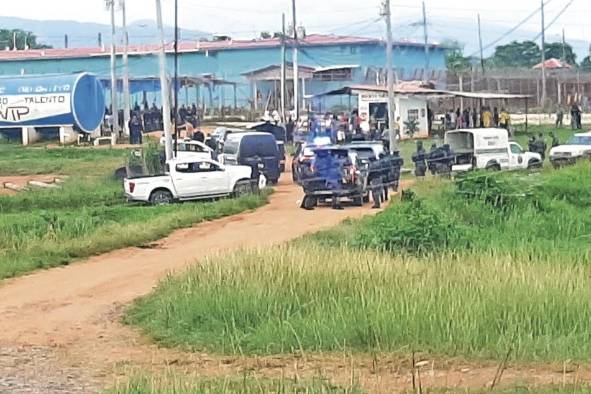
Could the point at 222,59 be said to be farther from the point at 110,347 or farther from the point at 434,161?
the point at 110,347

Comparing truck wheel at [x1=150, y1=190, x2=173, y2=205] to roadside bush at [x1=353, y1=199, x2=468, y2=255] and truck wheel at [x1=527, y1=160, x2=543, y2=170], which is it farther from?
truck wheel at [x1=527, y1=160, x2=543, y2=170]

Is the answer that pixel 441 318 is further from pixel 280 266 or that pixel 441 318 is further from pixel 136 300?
pixel 136 300

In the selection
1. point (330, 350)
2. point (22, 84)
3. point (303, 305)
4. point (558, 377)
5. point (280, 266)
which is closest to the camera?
point (558, 377)

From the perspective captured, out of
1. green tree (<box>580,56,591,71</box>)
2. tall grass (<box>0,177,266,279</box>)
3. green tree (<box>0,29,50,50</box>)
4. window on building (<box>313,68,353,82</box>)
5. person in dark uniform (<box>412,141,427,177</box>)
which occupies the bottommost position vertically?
tall grass (<box>0,177,266,279</box>)

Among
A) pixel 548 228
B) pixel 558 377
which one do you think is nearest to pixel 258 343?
pixel 558 377

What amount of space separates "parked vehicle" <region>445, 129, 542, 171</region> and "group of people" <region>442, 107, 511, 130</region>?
57.4 ft

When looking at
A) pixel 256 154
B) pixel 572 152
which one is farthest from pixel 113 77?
pixel 572 152

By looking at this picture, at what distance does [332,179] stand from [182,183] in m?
4.58

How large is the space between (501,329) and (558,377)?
1.94m

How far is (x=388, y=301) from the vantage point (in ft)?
46.4

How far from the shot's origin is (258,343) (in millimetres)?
13633

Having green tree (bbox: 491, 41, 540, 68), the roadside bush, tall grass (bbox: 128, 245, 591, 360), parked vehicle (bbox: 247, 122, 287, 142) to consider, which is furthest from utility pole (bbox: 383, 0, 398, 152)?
green tree (bbox: 491, 41, 540, 68)

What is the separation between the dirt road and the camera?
13289 millimetres

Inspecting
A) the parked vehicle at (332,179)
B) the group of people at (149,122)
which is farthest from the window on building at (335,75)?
the parked vehicle at (332,179)
